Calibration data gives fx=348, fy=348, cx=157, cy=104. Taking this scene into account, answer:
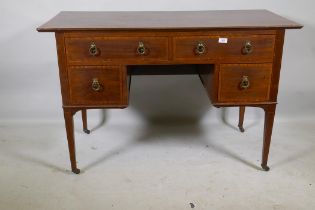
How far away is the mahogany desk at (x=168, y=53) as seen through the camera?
141 centimetres

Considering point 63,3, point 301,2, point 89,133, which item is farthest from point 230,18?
point 89,133

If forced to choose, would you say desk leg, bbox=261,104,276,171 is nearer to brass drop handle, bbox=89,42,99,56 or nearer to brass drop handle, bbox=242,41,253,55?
brass drop handle, bbox=242,41,253,55

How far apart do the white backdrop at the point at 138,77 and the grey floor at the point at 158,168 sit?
0.28 feet

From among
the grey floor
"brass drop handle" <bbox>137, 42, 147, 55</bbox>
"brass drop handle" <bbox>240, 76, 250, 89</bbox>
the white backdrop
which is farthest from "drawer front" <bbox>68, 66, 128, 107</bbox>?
the white backdrop

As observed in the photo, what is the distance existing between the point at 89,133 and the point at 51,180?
1.65 feet

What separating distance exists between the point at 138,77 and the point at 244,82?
800 mm

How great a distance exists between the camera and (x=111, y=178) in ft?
5.42

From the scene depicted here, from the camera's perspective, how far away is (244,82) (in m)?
1.49

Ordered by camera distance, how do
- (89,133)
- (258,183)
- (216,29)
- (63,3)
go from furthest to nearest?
(89,133), (63,3), (258,183), (216,29)

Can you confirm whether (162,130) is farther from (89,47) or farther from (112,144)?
(89,47)

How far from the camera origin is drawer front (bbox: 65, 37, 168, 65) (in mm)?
1420

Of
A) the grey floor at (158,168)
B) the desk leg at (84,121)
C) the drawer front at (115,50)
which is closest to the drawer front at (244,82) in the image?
the drawer front at (115,50)

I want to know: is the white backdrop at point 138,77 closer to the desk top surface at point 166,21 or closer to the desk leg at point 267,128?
the desk top surface at point 166,21

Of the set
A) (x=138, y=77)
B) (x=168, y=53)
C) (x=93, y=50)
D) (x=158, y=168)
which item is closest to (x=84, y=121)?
(x=138, y=77)
